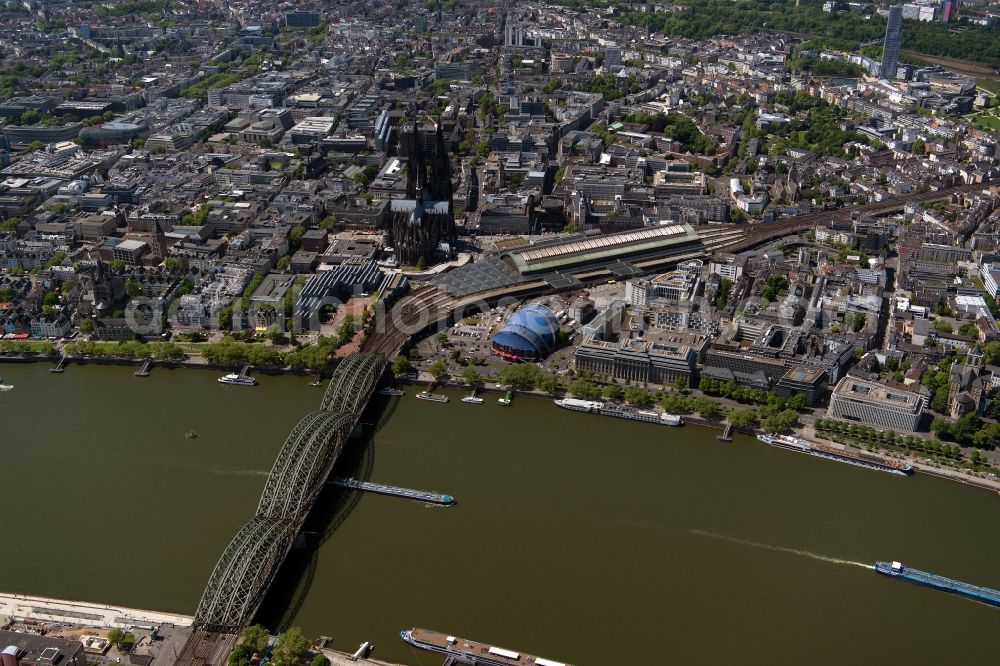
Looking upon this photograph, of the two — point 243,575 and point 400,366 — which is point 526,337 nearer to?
point 400,366

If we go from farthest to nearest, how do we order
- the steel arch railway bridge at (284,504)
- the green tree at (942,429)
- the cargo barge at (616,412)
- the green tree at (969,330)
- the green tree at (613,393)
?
the green tree at (969,330)
the green tree at (613,393)
the cargo barge at (616,412)
the green tree at (942,429)
the steel arch railway bridge at (284,504)

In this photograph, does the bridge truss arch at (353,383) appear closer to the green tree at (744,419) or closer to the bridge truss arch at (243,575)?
the bridge truss arch at (243,575)

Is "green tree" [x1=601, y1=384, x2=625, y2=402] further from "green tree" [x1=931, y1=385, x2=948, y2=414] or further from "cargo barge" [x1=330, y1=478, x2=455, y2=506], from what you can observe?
"green tree" [x1=931, y1=385, x2=948, y2=414]

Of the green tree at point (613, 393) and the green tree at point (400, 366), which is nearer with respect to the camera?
the green tree at point (613, 393)

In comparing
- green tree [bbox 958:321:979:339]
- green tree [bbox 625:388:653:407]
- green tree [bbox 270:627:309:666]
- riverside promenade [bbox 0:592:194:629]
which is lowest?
riverside promenade [bbox 0:592:194:629]

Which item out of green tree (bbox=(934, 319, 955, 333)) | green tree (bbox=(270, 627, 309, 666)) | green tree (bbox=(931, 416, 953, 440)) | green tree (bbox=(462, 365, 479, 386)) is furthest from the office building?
green tree (bbox=(270, 627, 309, 666))

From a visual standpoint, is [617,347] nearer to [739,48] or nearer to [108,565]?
[108,565]

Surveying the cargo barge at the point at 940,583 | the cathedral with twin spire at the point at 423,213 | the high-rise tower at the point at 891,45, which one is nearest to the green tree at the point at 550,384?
the cargo barge at the point at 940,583
